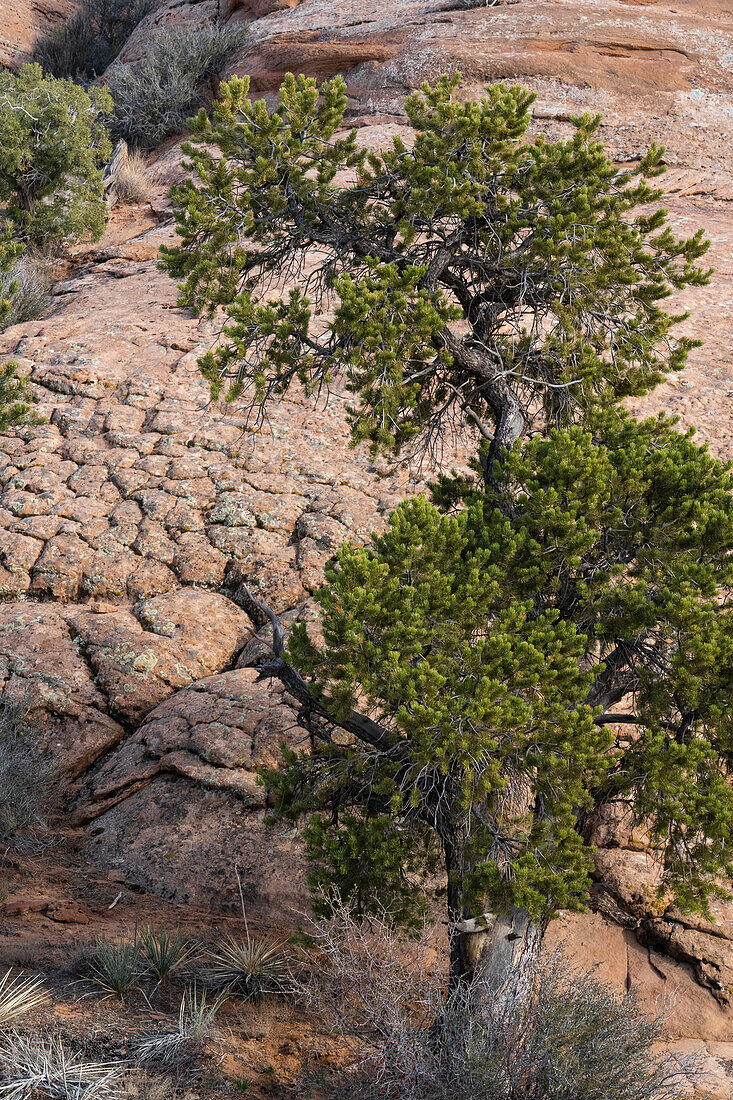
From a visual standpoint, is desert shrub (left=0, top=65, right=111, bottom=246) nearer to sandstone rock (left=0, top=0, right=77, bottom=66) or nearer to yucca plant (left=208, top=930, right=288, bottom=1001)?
sandstone rock (left=0, top=0, right=77, bottom=66)

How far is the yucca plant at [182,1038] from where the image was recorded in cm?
397

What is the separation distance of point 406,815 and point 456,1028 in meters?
1.09

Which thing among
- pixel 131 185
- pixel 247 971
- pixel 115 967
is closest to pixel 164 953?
pixel 115 967

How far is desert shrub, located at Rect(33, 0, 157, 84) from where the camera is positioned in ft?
73.7

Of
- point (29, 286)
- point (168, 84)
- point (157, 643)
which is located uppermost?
point (168, 84)

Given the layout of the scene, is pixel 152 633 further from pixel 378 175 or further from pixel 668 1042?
pixel 668 1042

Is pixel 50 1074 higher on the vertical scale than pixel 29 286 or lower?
lower

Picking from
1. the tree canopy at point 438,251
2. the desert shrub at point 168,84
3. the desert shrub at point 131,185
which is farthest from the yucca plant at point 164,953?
the desert shrub at point 168,84

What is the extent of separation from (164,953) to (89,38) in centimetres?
2614

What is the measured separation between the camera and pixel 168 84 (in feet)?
58.4

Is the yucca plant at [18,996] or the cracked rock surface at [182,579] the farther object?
the cracked rock surface at [182,579]

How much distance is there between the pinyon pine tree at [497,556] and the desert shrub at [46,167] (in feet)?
31.7

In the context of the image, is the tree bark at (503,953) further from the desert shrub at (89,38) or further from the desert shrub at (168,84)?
the desert shrub at (89,38)

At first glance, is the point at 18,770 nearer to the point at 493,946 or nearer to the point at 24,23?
the point at 493,946
